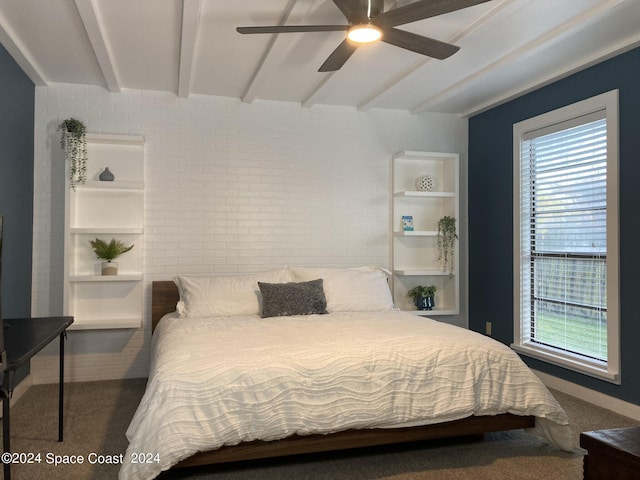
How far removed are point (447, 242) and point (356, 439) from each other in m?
2.87

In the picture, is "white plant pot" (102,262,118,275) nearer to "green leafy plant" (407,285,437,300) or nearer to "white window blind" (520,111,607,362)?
"green leafy plant" (407,285,437,300)

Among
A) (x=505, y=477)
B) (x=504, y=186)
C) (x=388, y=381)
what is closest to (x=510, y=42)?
(x=504, y=186)

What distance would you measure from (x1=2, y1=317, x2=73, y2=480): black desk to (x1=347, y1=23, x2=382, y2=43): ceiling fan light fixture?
2.16 meters

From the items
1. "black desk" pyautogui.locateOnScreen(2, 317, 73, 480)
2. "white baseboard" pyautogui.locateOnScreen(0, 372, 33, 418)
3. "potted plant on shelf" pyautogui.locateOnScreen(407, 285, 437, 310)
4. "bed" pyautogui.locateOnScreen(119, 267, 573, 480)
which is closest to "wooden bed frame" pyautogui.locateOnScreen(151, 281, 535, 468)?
"bed" pyautogui.locateOnScreen(119, 267, 573, 480)

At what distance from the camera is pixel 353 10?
7.63 ft

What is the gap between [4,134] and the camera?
328 centimetres

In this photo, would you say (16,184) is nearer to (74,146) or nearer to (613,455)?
(74,146)

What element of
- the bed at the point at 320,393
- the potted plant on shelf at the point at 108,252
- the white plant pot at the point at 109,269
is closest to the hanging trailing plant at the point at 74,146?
the potted plant on shelf at the point at 108,252

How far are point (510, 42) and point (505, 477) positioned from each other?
107 inches

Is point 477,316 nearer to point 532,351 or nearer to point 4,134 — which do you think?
point 532,351

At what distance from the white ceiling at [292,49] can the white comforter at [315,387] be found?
1.95 m

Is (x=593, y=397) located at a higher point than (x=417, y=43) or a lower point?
lower

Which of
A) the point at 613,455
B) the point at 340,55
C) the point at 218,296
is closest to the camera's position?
the point at 613,455

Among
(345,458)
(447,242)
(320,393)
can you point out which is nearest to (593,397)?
(447,242)
